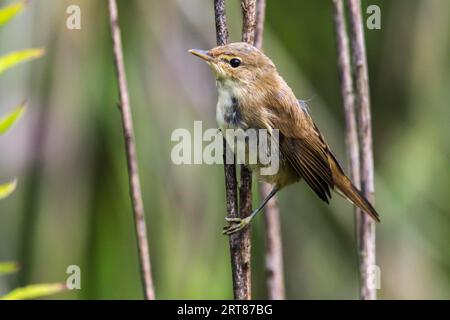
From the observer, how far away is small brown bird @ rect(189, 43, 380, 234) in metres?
2.98

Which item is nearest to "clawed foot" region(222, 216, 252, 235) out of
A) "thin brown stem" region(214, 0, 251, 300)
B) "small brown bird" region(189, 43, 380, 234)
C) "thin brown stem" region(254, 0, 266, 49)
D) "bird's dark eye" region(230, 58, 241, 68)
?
"thin brown stem" region(214, 0, 251, 300)

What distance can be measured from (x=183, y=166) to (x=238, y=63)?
913mm

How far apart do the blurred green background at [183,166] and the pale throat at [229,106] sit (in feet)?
1.93

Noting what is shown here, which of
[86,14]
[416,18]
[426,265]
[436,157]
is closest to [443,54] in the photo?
[416,18]

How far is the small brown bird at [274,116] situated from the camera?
298cm

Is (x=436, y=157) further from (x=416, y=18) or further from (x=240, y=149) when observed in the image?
(x=240, y=149)

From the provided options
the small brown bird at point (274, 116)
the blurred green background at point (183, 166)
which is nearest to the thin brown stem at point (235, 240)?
the small brown bird at point (274, 116)

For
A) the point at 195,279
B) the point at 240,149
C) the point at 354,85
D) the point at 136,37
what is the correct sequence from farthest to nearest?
the point at 136,37 → the point at 195,279 → the point at 354,85 → the point at 240,149

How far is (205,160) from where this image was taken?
3633 mm

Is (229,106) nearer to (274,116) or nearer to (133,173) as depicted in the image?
(274,116)

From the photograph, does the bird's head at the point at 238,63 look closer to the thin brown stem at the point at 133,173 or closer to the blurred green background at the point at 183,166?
the thin brown stem at the point at 133,173

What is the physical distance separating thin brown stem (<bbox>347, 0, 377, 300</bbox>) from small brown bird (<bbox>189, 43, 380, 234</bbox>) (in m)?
0.15

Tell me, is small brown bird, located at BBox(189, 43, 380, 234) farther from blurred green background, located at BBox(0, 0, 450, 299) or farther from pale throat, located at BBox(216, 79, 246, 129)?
blurred green background, located at BBox(0, 0, 450, 299)

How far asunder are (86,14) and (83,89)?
0.42 m
